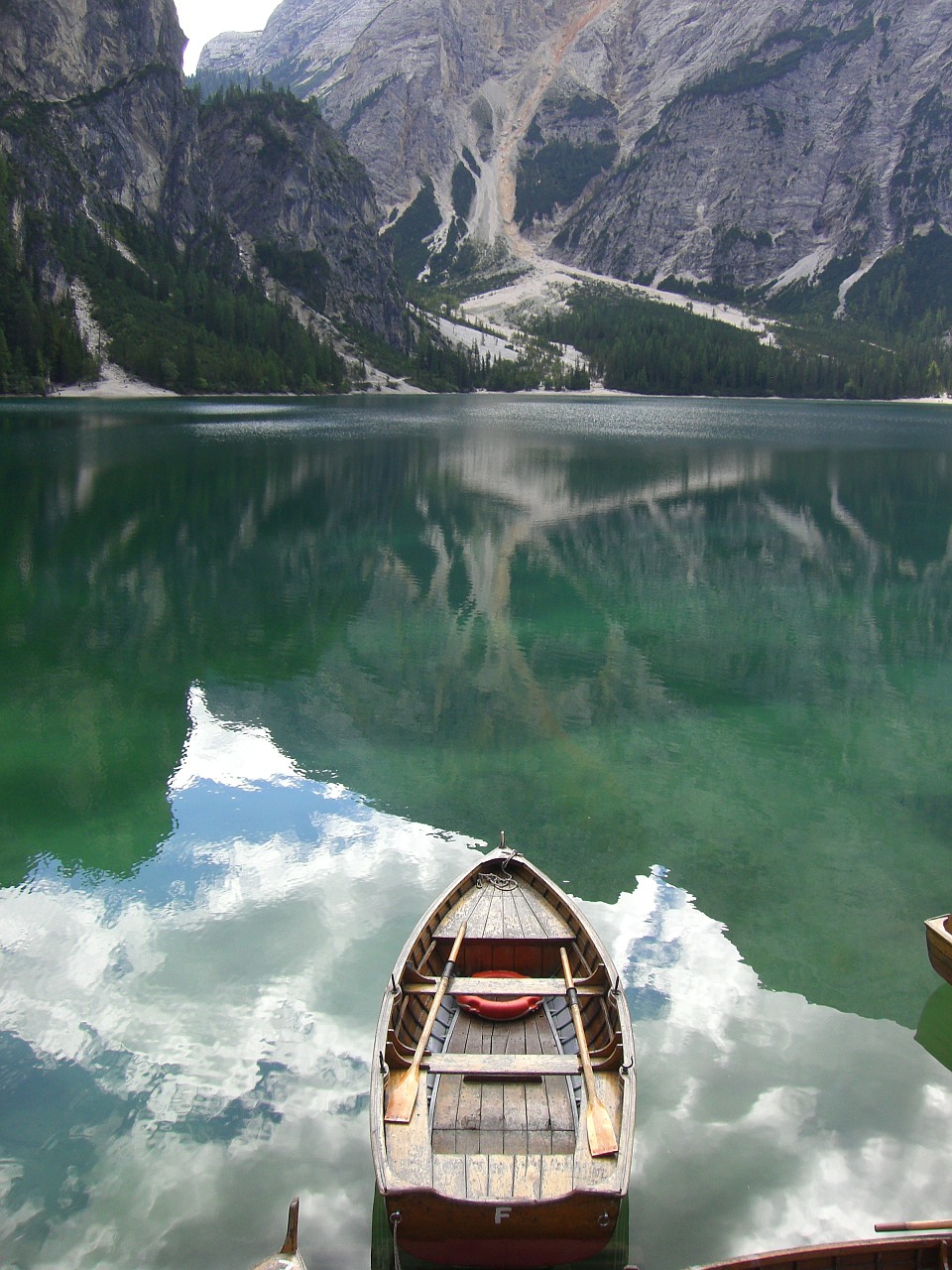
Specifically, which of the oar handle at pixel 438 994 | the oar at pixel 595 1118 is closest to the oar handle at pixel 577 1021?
the oar at pixel 595 1118

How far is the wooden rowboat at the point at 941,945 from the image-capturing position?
11.2m

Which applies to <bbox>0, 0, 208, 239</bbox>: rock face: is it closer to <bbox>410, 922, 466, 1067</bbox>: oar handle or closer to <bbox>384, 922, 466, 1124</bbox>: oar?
<bbox>410, 922, 466, 1067</bbox>: oar handle

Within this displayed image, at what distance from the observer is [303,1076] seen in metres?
10.3

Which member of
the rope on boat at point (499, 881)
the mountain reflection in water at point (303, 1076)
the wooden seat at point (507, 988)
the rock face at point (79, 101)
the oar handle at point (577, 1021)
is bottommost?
the mountain reflection in water at point (303, 1076)

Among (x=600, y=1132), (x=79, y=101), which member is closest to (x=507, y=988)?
(x=600, y=1132)

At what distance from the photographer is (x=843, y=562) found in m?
39.1

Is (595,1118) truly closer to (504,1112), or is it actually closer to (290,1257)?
(504,1112)

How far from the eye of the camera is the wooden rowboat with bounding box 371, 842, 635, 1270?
7.26 metres

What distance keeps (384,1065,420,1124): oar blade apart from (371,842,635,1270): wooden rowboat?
0.04 ft

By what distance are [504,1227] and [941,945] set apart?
6934 mm

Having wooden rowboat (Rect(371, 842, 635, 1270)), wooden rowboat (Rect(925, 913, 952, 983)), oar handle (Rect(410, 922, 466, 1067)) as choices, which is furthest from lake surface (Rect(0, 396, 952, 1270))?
oar handle (Rect(410, 922, 466, 1067))

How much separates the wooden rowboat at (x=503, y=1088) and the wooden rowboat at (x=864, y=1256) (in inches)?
46.2

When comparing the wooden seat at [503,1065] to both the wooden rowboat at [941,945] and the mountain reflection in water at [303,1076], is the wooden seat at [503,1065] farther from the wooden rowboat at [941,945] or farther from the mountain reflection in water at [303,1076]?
the wooden rowboat at [941,945]

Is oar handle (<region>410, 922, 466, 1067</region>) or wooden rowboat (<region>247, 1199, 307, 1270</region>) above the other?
oar handle (<region>410, 922, 466, 1067</region>)
